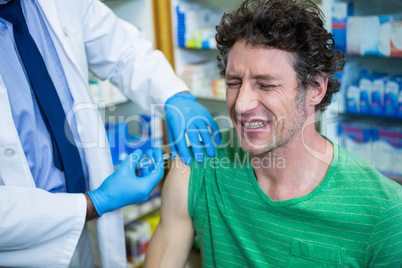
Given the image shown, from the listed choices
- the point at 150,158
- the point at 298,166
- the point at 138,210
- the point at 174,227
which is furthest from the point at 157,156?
the point at 138,210

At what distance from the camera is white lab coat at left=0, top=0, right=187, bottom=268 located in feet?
3.99

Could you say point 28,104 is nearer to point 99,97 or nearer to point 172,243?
point 172,243

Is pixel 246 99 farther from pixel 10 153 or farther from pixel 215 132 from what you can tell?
pixel 10 153

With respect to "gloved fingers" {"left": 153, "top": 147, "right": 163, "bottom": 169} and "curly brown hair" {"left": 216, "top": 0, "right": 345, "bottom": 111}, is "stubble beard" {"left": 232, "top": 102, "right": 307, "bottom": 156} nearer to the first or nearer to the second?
"curly brown hair" {"left": 216, "top": 0, "right": 345, "bottom": 111}

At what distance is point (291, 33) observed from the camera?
1.21 m

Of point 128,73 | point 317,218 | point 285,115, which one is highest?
point 128,73

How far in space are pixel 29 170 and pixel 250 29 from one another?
80cm

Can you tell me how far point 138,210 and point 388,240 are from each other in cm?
187

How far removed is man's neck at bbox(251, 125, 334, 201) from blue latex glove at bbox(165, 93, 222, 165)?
0.75 ft

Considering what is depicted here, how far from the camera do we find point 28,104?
4.29 feet

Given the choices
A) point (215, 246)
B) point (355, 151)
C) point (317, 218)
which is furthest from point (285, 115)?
Answer: point (355, 151)

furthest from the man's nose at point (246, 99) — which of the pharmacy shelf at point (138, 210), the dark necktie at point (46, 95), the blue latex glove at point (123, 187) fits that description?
the pharmacy shelf at point (138, 210)

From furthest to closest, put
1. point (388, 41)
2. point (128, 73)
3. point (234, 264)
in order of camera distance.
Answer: point (388, 41) → point (128, 73) → point (234, 264)

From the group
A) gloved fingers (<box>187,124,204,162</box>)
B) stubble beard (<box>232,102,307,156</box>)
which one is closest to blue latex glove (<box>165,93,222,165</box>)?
gloved fingers (<box>187,124,204,162</box>)
